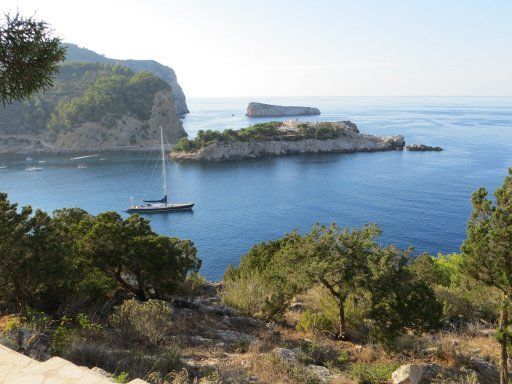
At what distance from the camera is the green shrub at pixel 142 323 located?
14812mm

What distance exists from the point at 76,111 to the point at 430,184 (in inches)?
5077

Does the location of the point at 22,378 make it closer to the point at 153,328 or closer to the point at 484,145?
the point at 153,328

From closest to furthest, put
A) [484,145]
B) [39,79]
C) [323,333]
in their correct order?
1. [39,79]
2. [323,333]
3. [484,145]

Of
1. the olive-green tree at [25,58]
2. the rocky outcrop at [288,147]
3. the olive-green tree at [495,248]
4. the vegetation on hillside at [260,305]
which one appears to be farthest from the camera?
the rocky outcrop at [288,147]

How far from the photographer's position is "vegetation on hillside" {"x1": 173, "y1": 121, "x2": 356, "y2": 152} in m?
128

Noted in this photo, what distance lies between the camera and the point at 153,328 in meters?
15.1

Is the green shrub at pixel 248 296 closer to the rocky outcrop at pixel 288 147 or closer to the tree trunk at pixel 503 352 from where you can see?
the tree trunk at pixel 503 352

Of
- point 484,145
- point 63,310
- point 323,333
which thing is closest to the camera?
point 63,310

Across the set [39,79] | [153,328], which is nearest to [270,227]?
[153,328]

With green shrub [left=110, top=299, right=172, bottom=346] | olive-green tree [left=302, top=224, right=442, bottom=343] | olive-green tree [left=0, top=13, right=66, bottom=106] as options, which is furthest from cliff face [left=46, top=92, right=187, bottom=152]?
olive-green tree [left=0, top=13, right=66, bottom=106]

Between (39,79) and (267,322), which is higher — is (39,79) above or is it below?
above

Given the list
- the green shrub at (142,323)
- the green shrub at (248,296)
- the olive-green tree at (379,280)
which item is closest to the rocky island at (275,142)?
the green shrub at (248,296)

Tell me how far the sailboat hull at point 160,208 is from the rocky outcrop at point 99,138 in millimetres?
75045

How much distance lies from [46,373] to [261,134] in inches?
5123
